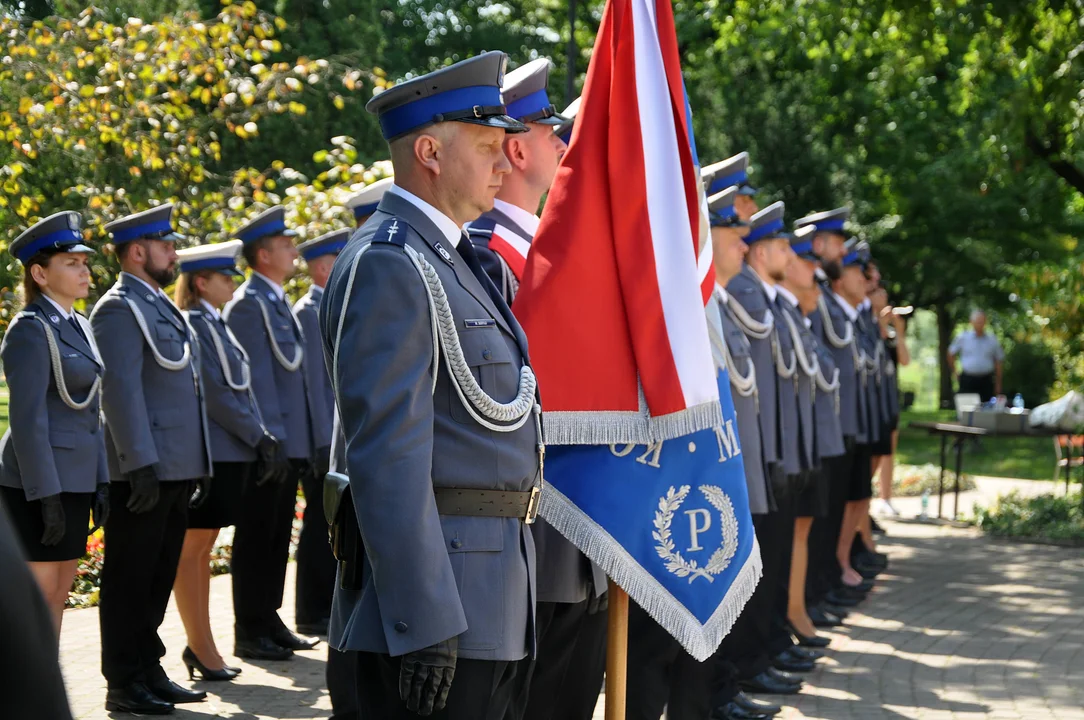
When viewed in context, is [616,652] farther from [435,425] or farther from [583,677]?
[435,425]

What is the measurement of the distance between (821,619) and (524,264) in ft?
16.4

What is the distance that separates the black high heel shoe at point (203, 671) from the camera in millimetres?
6359

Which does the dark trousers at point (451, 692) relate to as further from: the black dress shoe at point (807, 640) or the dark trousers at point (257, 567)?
the black dress shoe at point (807, 640)

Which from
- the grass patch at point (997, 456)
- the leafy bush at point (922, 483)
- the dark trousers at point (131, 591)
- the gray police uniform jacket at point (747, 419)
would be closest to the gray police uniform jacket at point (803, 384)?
the gray police uniform jacket at point (747, 419)

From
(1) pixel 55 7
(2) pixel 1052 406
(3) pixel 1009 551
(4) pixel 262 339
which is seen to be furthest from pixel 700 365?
(2) pixel 1052 406

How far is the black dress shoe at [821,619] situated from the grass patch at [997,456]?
1033 centimetres

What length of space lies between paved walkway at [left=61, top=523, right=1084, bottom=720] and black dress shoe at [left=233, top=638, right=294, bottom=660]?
82 mm

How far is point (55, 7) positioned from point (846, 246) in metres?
6.96

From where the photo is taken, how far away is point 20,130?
10.1 metres

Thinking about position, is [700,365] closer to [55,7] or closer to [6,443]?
[6,443]

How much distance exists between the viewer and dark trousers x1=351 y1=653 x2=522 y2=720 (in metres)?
2.84

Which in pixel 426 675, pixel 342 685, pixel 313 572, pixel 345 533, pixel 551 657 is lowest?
pixel 313 572

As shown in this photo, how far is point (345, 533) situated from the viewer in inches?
115

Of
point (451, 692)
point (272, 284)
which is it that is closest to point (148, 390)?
point (272, 284)
